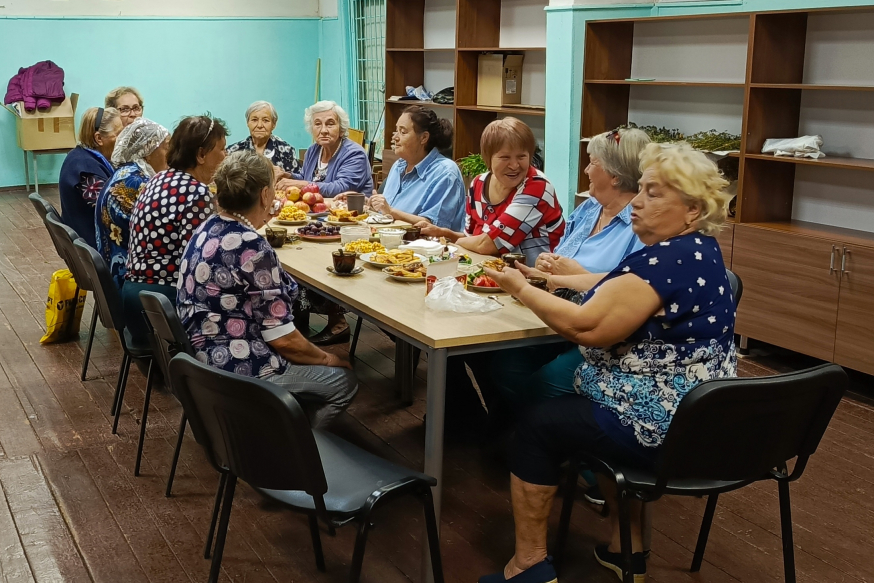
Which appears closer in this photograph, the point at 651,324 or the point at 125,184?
the point at 651,324

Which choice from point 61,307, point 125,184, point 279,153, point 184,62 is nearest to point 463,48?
point 279,153

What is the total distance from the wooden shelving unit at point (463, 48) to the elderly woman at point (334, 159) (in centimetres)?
173

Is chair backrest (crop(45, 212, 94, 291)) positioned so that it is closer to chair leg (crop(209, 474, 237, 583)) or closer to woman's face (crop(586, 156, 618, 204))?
chair leg (crop(209, 474, 237, 583))

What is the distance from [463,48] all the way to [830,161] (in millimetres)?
3394

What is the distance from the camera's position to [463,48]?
705cm

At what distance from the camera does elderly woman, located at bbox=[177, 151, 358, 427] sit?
266 cm

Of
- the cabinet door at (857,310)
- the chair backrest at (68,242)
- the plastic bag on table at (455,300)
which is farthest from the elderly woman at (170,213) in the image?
the cabinet door at (857,310)

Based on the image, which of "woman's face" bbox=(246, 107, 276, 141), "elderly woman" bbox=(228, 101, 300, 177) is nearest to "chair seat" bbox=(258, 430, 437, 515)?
"elderly woman" bbox=(228, 101, 300, 177)

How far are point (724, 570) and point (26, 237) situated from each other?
6.59 metres

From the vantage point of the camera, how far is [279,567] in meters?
2.73

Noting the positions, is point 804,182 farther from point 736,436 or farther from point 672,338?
point 736,436

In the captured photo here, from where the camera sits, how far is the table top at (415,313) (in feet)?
8.11

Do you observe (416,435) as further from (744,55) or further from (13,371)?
(744,55)

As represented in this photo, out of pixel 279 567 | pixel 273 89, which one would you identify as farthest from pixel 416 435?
pixel 273 89
